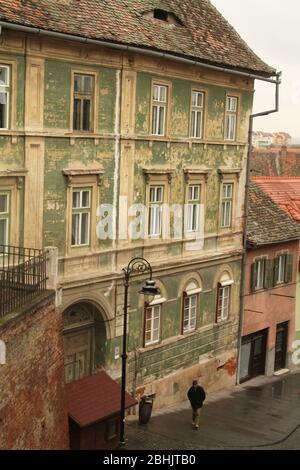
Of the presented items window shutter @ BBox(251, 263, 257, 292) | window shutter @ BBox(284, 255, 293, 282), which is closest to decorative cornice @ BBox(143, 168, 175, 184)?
window shutter @ BBox(251, 263, 257, 292)

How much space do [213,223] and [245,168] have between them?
285cm

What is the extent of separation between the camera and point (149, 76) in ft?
77.8

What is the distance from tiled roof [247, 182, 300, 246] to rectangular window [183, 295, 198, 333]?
3.94 m

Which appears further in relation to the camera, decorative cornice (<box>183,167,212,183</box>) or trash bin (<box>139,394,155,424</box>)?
decorative cornice (<box>183,167,212,183</box>)

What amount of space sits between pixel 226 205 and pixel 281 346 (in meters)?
8.24

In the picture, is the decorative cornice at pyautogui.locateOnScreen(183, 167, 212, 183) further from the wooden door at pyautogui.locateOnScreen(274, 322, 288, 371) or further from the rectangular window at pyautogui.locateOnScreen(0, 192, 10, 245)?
the wooden door at pyautogui.locateOnScreen(274, 322, 288, 371)

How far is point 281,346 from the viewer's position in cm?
3375

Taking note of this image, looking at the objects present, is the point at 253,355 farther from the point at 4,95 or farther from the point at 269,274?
the point at 4,95

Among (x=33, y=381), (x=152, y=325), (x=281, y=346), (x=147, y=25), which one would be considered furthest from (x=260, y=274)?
(x=33, y=381)

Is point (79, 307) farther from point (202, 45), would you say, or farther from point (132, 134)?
point (202, 45)

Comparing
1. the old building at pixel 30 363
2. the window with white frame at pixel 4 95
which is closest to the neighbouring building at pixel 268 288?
the window with white frame at pixel 4 95

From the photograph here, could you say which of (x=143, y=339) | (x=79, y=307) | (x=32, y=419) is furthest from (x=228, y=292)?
(x=32, y=419)

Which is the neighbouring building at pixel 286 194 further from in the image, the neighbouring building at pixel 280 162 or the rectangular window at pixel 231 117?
the neighbouring building at pixel 280 162

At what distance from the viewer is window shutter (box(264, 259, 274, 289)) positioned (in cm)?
3152
